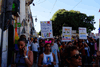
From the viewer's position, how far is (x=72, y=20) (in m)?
29.8

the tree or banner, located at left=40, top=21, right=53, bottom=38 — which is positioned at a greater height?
the tree

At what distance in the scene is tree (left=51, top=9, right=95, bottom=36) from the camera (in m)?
30.2

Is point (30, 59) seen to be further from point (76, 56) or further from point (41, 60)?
point (76, 56)

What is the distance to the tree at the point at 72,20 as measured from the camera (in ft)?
99.0

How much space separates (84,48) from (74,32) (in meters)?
25.2

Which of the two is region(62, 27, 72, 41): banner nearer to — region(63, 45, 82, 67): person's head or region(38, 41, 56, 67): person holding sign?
region(38, 41, 56, 67): person holding sign

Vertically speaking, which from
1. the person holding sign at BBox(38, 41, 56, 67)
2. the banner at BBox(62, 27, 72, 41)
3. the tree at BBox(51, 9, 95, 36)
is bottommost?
the person holding sign at BBox(38, 41, 56, 67)

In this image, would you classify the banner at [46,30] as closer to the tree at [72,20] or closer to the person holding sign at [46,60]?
the person holding sign at [46,60]

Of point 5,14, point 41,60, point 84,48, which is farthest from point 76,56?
point 84,48

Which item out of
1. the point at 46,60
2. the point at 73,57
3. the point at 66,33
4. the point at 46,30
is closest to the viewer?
the point at 73,57

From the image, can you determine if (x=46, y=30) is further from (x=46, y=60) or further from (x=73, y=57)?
(x=73, y=57)

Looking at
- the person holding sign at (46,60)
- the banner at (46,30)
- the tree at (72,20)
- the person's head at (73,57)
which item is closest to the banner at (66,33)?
the banner at (46,30)

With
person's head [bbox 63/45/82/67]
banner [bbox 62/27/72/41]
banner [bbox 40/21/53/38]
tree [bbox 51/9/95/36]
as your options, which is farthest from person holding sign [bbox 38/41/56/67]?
tree [bbox 51/9/95/36]

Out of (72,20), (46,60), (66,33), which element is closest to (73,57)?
(46,60)
